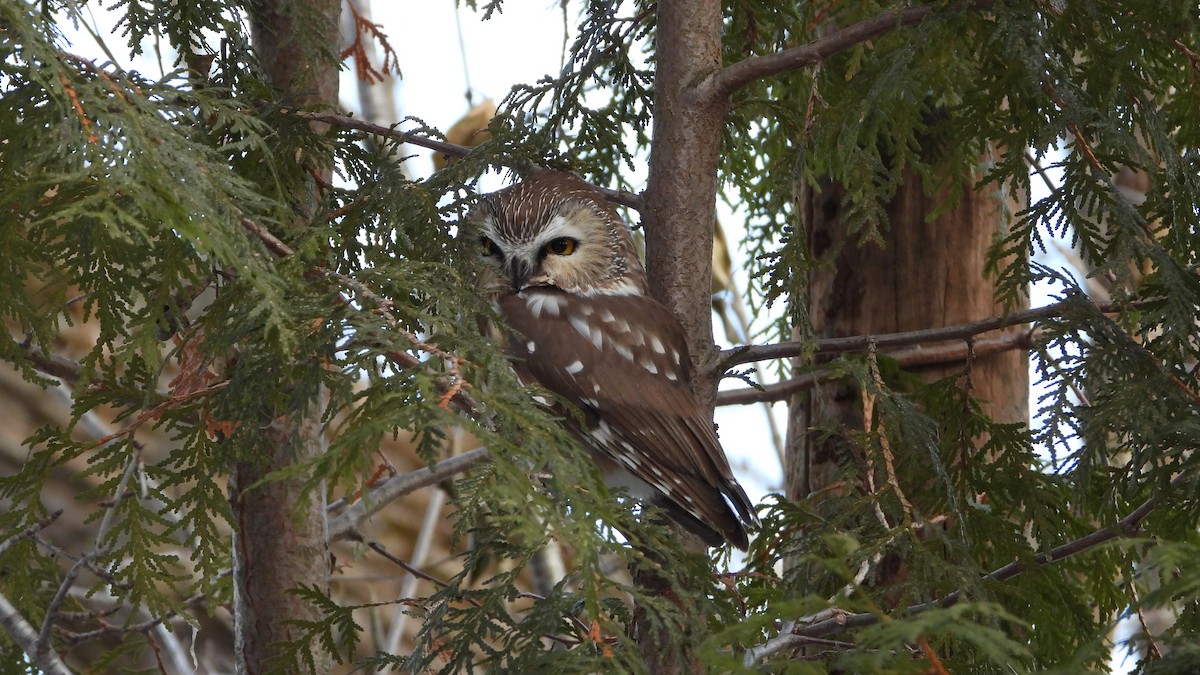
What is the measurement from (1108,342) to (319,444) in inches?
81.8

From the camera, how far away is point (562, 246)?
3.52 meters

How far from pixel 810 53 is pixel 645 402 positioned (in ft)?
3.24

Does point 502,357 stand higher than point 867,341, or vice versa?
point 867,341

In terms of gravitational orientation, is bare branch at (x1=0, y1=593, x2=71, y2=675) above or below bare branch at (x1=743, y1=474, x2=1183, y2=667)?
above

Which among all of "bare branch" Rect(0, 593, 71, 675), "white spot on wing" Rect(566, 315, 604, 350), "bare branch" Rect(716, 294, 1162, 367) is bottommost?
"bare branch" Rect(0, 593, 71, 675)

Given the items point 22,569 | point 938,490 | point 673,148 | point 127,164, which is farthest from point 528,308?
point 127,164

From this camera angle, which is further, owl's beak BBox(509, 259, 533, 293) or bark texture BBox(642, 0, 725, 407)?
owl's beak BBox(509, 259, 533, 293)

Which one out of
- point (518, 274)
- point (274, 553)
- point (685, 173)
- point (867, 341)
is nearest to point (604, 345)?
point (518, 274)

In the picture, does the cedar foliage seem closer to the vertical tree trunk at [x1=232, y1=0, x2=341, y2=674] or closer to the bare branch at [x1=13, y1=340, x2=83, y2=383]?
the bare branch at [x1=13, y1=340, x2=83, y2=383]

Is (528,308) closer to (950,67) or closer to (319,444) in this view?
(319,444)

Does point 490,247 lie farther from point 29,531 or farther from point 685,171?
point 29,531

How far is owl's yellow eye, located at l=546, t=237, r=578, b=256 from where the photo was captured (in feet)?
11.5

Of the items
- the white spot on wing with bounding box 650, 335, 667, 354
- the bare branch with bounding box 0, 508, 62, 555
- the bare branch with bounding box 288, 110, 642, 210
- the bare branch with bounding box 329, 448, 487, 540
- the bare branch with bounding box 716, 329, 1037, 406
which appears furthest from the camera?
the bare branch with bounding box 716, 329, 1037, 406

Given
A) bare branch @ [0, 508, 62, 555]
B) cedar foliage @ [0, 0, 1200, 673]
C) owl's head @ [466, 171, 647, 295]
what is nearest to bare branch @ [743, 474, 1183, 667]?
cedar foliage @ [0, 0, 1200, 673]
